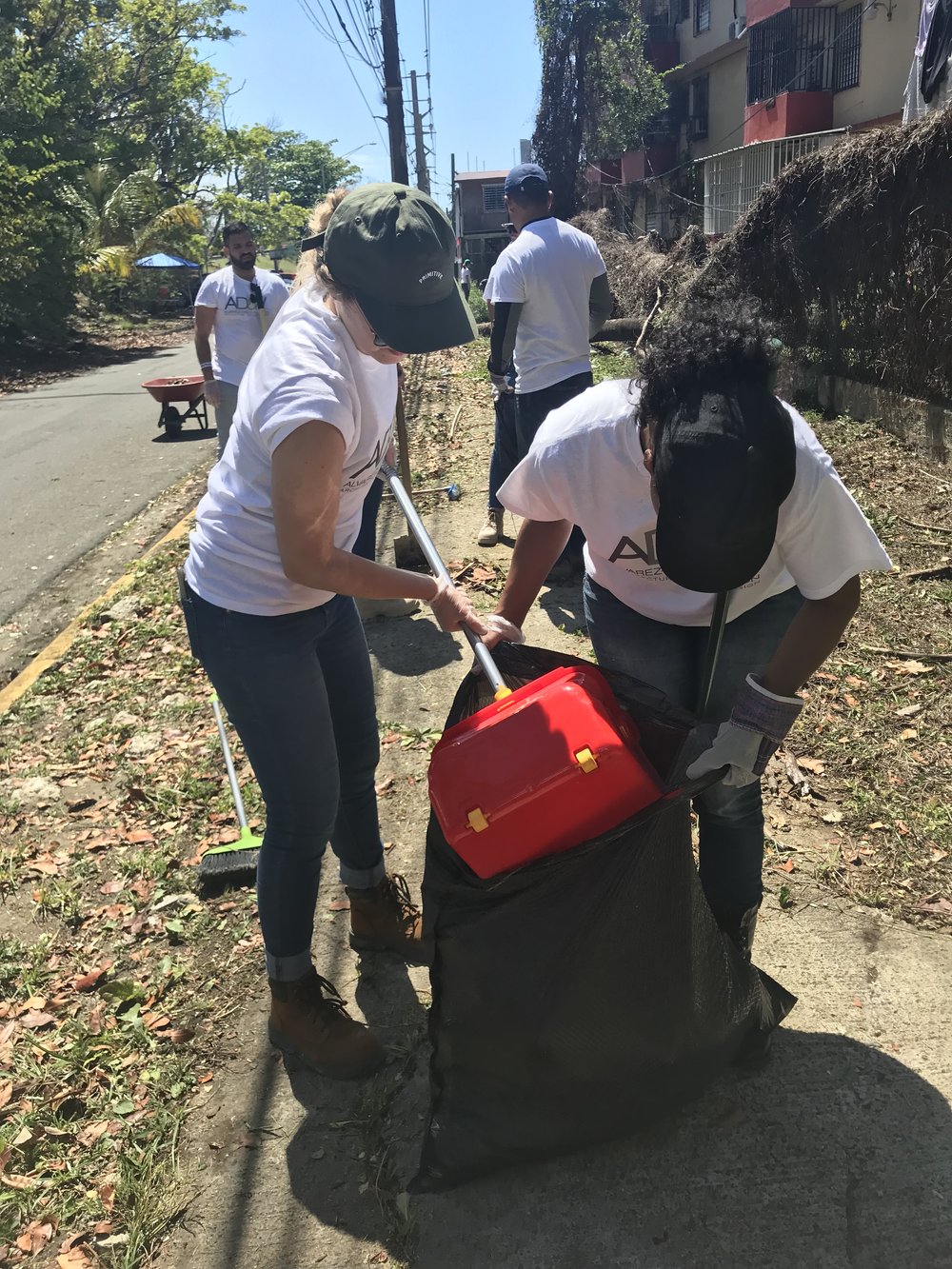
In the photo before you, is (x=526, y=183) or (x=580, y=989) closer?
(x=580, y=989)

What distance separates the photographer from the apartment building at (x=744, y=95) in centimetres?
1772

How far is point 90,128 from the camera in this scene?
→ 96.9 ft

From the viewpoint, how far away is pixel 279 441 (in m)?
1.69

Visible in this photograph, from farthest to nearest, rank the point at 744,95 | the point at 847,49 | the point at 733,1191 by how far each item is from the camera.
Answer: the point at 744,95
the point at 847,49
the point at 733,1191

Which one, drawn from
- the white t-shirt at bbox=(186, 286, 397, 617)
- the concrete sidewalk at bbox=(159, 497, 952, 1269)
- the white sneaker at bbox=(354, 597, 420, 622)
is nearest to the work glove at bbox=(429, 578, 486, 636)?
the white t-shirt at bbox=(186, 286, 397, 617)

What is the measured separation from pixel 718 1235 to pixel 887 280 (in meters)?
7.80

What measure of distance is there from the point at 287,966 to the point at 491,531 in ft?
13.4

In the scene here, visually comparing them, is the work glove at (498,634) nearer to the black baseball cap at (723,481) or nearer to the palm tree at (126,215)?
the black baseball cap at (723,481)

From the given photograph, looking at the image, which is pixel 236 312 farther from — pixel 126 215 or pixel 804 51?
pixel 126 215

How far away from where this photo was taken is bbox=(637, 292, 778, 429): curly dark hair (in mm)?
1596

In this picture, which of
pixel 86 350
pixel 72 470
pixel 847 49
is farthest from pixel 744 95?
pixel 72 470

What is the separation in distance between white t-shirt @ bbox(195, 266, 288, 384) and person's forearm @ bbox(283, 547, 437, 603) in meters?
4.80

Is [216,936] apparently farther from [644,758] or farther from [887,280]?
[887,280]

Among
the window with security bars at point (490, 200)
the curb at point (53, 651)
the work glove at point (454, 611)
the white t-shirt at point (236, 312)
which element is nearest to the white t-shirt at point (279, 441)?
the work glove at point (454, 611)
